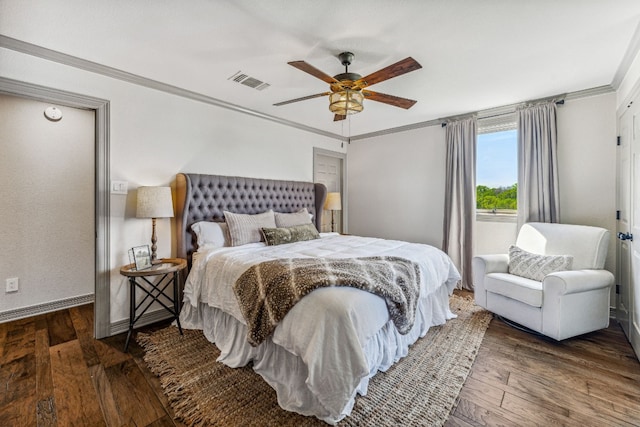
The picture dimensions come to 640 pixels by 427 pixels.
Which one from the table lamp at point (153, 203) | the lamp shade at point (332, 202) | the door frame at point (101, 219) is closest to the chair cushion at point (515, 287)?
the lamp shade at point (332, 202)

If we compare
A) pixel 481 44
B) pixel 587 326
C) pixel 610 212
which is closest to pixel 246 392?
pixel 587 326

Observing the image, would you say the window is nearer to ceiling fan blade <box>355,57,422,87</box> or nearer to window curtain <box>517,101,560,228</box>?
window curtain <box>517,101,560,228</box>

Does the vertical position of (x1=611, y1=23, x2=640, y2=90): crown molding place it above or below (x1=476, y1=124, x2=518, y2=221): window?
above

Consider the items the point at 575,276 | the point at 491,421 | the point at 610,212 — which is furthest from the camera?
the point at 610,212

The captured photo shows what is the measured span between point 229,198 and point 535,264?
137 inches

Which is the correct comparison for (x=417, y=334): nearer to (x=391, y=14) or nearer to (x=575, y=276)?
(x=575, y=276)

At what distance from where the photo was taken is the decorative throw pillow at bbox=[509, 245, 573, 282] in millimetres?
2740

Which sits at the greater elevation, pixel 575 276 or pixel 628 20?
pixel 628 20

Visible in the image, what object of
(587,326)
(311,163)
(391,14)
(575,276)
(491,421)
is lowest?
(491,421)

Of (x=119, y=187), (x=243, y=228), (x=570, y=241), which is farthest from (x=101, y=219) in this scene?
(x=570, y=241)

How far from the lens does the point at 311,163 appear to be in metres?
4.77

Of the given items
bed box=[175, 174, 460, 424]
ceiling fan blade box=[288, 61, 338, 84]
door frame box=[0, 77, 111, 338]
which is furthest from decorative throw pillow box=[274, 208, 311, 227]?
ceiling fan blade box=[288, 61, 338, 84]

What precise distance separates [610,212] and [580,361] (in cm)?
184

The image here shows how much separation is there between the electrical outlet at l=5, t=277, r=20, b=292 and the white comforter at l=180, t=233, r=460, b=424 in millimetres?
1919
